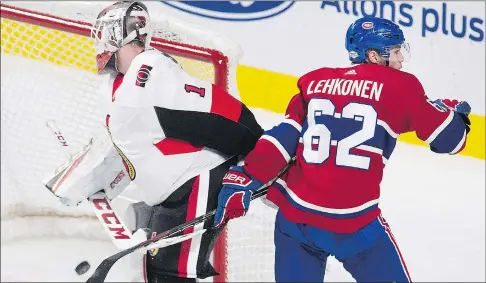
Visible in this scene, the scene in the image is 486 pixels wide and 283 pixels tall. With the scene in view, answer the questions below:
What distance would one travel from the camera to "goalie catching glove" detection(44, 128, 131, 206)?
225 cm

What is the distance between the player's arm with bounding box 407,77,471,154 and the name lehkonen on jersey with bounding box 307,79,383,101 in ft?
A: 0.25

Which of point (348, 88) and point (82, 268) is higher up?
point (348, 88)

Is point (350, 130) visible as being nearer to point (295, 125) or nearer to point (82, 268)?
point (295, 125)

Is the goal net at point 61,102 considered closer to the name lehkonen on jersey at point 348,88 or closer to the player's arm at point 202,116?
the player's arm at point 202,116

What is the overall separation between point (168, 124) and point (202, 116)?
8 cm

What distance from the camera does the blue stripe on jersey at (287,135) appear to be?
2.00m

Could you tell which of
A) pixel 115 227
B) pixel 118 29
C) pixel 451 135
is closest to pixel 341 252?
pixel 451 135

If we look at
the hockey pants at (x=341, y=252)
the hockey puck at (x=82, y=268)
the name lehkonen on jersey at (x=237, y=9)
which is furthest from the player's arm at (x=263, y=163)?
the name lehkonen on jersey at (x=237, y=9)

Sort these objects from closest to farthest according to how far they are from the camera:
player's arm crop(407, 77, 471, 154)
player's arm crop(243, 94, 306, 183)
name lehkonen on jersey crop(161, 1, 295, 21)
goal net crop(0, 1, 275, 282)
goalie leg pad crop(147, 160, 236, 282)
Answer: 1. player's arm crop(407, 77, 471, 154)
2. player's arm crop(243, 94, 306, 183)
3. goalie leg pad crop(147, 160, 236, 282)
4. goal net crop(0, 1, 275, 282)
5. name lehkonen on jersey crop(161, 1, 295, 21)

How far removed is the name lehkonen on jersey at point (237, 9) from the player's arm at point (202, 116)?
69.9 inches

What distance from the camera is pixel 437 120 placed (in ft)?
6.23

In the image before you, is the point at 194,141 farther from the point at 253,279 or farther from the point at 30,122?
the point at 30,122

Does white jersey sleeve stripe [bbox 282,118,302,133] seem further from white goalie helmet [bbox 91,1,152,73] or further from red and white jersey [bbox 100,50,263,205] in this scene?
white goalie helmet [bbox 91,1,152,73]

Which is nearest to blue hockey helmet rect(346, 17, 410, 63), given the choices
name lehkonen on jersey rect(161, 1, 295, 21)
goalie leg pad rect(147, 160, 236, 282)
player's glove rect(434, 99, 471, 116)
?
player's glove rect(434, 99, 471, 116)
